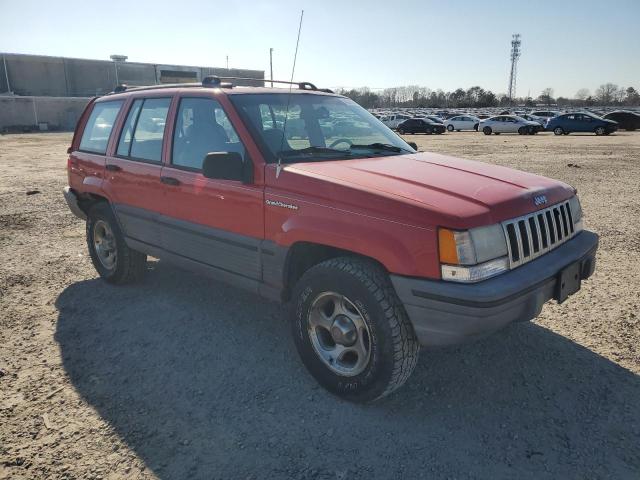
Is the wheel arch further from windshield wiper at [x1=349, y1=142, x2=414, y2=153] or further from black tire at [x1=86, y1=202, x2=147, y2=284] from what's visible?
black tire at [x1=86, y1=202, x2=147, y2=284]

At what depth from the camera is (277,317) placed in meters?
4.33

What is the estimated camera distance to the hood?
2.66 metres

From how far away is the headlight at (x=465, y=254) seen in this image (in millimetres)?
2586

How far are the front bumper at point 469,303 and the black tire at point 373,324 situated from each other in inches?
4.7

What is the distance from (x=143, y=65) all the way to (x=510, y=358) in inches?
2742

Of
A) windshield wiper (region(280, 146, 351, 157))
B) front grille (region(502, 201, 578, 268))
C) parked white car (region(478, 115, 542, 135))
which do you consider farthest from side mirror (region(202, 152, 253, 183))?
parked white car (region(478, 115, 542, 135))

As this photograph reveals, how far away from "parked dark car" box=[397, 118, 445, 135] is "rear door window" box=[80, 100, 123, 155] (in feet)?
114

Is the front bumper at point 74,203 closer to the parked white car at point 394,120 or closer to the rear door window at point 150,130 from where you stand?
the rear door window at point 150,130

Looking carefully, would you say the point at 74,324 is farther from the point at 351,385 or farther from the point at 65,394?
the point at 351,385

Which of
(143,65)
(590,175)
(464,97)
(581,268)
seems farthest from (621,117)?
(464,97)

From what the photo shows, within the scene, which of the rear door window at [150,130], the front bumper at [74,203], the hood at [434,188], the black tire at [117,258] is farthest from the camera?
the front bumper at [74,203]

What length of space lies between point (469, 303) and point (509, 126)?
1393 inches

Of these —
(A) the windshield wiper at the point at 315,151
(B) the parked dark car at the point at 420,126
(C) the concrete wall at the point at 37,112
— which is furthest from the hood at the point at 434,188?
(C) the concrete wall at the point at 37,112

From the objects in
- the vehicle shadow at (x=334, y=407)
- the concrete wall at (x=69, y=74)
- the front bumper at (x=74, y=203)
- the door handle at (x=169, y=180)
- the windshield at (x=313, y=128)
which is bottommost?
the vehicle shadow at (x=334, y=407)
